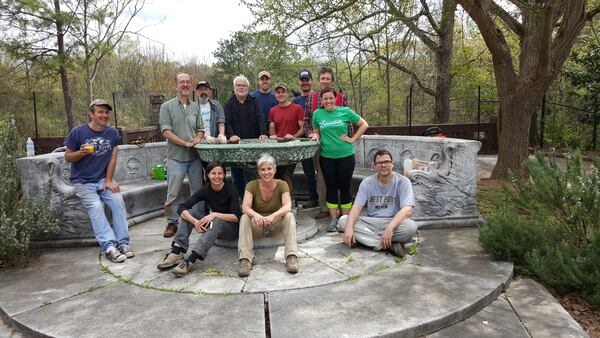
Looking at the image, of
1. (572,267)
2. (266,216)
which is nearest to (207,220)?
(266,216)

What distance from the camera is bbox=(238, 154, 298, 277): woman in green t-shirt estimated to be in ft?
12.8

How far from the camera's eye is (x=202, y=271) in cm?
399

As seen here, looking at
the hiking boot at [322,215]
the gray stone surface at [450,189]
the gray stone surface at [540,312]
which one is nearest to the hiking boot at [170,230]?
the hiking boot at [322,215]

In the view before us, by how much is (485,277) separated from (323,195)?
256 centimetres

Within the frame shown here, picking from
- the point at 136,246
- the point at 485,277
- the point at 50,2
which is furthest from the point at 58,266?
the point at 50,2

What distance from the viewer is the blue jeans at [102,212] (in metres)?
4.50

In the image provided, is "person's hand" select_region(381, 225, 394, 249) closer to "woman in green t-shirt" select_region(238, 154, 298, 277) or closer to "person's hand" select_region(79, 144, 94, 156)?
"woman in green t-shirt" select_region(238, 154, 298, 277)

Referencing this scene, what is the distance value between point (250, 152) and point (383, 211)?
147 centimetres

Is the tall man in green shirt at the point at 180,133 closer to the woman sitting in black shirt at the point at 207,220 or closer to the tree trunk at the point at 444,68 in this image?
the woman sitting in black shirt at the point at 207,220

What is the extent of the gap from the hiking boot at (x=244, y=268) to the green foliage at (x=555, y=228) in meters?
2.21

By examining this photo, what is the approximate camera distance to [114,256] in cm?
436

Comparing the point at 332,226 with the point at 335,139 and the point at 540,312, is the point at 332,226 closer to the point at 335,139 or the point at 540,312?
the point at 335,139

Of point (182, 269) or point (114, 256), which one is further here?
point (114, 256)

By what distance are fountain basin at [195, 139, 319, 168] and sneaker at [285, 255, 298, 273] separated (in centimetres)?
108
